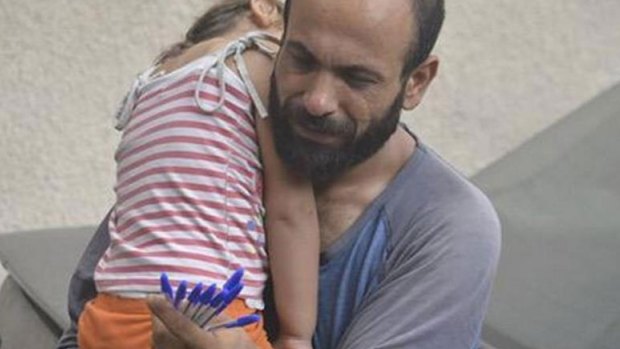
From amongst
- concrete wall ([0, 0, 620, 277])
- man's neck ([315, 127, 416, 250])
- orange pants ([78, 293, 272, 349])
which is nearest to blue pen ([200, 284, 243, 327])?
orange pants ([78, 293, 272, 349])

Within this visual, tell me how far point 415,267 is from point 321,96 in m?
0.24

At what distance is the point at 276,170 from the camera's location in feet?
5.10

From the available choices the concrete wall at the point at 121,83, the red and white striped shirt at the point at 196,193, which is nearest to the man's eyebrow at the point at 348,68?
the red and white striped shirt at the point at 196,193

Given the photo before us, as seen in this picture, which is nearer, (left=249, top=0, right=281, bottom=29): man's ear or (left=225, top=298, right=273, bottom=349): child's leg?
(left=225, top=298, right=273, bottom=349): child's leg

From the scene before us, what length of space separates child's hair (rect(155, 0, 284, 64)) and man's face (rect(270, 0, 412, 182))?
0.27m

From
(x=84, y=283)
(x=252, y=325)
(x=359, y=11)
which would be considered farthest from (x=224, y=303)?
(x=84, y=283)

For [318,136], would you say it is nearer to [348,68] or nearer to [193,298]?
[348,68]

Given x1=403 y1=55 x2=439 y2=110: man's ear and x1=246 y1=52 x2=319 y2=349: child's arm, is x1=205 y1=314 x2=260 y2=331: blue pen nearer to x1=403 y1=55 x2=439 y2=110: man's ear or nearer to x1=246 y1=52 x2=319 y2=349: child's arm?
x1=246 y1=52 x2=319 y2=349: child's arm

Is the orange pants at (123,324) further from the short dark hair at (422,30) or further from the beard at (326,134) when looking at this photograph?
the short dark hair at (422,30)

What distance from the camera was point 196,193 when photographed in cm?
156

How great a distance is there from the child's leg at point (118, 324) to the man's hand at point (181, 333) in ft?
0.45

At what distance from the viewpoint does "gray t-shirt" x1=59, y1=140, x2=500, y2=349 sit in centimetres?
156

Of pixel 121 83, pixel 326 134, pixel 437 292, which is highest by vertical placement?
pixel 326 134

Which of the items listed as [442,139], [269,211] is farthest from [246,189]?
[442,139]
